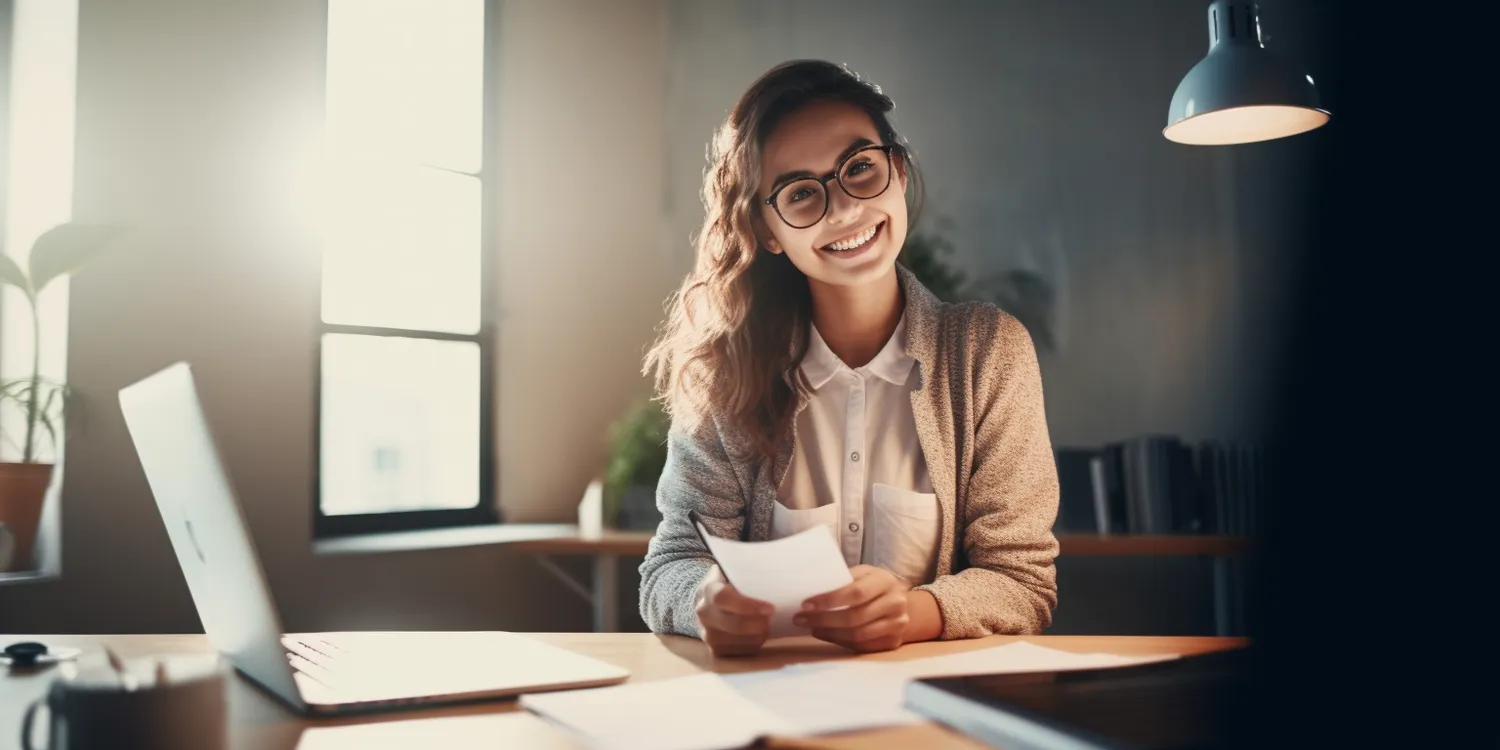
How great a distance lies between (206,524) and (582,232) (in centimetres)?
313

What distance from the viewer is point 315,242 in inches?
119

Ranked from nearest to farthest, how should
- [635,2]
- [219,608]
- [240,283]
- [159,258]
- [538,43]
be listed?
[219,608]
[159,258]
[240,283]
[538,43]
[635,2]

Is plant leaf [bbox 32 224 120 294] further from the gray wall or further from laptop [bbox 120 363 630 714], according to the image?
laptop [bbox 120 363 630 714]

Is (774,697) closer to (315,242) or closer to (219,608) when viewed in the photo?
(219,608)

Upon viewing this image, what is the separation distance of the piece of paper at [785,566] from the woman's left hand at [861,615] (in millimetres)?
13

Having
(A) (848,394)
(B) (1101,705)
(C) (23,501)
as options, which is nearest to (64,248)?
(C) (23,501)

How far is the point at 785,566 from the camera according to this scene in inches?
39.2

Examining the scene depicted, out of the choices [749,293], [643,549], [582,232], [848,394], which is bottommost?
A: [643,549]

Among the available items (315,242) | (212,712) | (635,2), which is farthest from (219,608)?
(635,2)

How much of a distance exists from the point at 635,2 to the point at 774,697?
3.72m

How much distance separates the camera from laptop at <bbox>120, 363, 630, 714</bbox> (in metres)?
0.76

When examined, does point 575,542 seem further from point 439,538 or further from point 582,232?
point 582,232

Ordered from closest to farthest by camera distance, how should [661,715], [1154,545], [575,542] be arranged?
[661,715]
[1154,545]
[575,542]

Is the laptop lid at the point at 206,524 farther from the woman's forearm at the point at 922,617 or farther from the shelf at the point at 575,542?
the shelf at the point at 575,542
